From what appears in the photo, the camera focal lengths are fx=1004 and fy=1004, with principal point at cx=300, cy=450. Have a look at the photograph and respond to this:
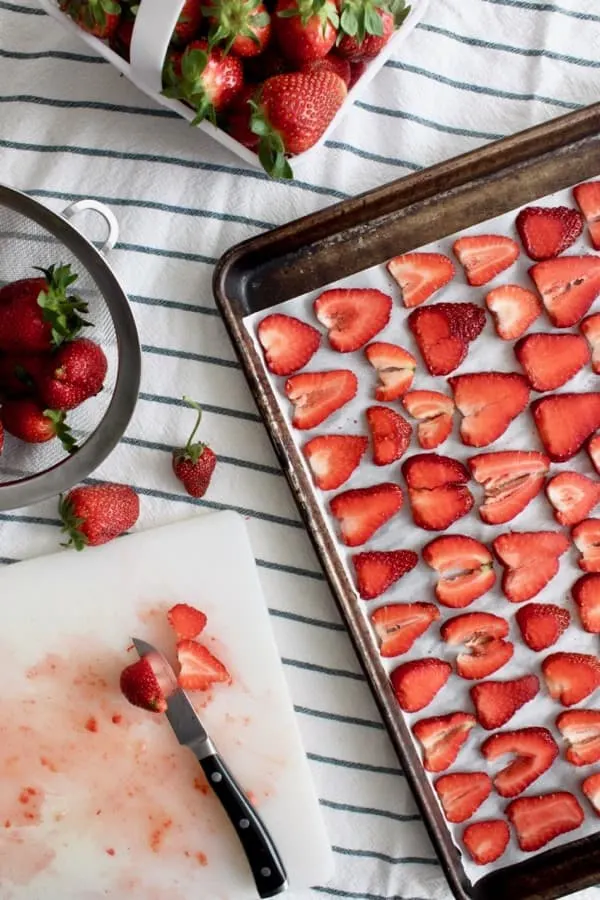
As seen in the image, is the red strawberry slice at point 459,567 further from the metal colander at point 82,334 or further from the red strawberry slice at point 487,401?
the metal colander at point 82,334

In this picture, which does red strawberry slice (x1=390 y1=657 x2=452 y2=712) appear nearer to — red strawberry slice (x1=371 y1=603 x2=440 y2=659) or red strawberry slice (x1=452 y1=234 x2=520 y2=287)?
red strawberry slice (x1=371 y1=603 x2=440 y2=659)

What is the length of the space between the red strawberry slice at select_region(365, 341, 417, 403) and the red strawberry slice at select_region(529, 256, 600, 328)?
0.16m

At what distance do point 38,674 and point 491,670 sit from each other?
492 millimetres

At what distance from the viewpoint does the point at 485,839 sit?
108 centimetres

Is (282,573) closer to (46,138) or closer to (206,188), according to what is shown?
(206,188)

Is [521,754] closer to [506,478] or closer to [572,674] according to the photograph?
[572,674]

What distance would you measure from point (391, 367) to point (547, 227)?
8.6 inches

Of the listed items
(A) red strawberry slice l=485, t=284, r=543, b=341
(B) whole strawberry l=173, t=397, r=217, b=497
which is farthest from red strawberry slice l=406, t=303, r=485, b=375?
(B) whole strawberry l=173, t=397, r=217, b=497

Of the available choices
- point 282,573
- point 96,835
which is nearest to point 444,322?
point 282,573

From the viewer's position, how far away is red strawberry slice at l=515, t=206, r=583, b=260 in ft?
3.46

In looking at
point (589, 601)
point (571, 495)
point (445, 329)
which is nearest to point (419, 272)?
point (445, 329)

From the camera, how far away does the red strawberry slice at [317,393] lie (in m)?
1.06

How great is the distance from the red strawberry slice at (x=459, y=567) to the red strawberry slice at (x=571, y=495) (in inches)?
3.5

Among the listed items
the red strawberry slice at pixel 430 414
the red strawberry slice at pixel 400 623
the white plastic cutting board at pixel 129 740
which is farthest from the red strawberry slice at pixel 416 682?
the red strawberry slice at pixel 430 414
